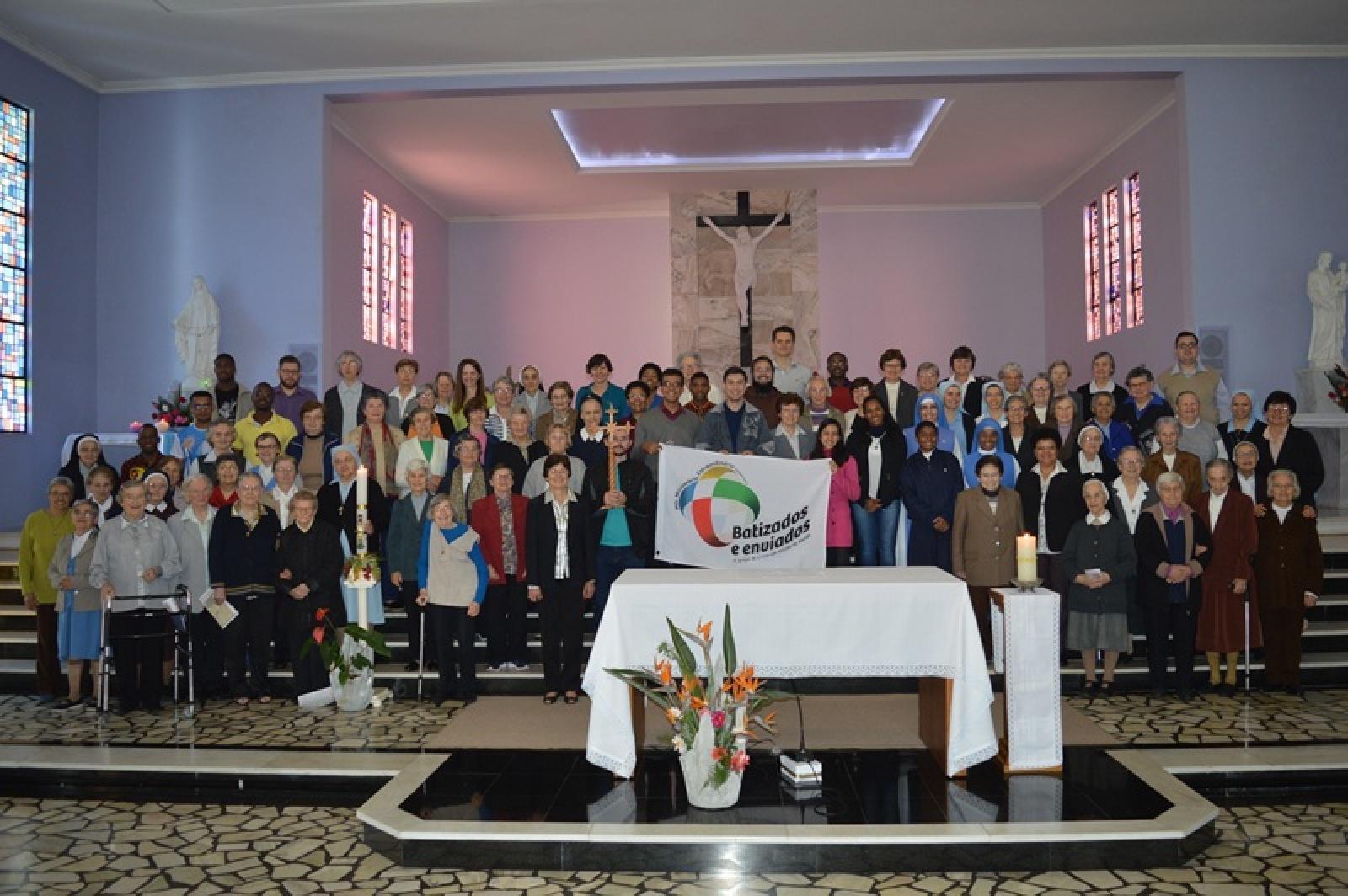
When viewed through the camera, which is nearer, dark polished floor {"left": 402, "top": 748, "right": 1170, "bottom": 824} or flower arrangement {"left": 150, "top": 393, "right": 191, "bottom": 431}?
dark polished floor {"left": 402, "top": 748, "right": 1170, "bottom": 824}

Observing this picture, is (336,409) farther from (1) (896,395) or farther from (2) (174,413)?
(1) (896,395)

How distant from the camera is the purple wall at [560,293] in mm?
17562

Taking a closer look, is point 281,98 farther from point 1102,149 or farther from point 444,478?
point 1102,149

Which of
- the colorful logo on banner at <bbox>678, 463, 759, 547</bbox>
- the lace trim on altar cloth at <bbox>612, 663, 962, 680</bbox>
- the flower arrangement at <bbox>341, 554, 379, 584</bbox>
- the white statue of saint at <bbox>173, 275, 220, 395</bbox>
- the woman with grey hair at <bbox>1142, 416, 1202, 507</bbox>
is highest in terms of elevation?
the white statue of saint at <bbox>173, 275, 220, 395</bbox>

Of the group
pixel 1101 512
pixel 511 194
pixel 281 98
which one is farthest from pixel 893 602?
pixel 511 194

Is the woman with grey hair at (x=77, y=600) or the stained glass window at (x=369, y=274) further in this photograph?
the stained glass window at (x=369, y=274)

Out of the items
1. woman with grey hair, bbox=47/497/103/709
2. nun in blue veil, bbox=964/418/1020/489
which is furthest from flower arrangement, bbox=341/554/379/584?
nun in blue veil, bbox=964/418/1020/489

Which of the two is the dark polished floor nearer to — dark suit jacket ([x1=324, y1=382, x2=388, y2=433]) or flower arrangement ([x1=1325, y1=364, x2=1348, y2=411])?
dark suit jacket ([x1=324, y1=382, x2=388, y2=433])

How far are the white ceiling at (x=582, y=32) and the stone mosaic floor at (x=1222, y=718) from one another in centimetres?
630

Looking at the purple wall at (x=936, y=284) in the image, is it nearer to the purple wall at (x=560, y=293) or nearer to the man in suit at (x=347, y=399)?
the purple wall at (x=560, y=293)

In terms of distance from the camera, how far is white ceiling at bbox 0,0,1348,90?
968cm

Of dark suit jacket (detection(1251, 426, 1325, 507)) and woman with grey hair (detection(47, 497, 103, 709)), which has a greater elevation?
dark suit jacket (detection(1251, 426, 1325, 507))

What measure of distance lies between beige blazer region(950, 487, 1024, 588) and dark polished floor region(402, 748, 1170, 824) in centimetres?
161

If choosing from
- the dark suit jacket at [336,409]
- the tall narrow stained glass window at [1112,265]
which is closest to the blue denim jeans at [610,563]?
the dark suit jacket at [336,409]
